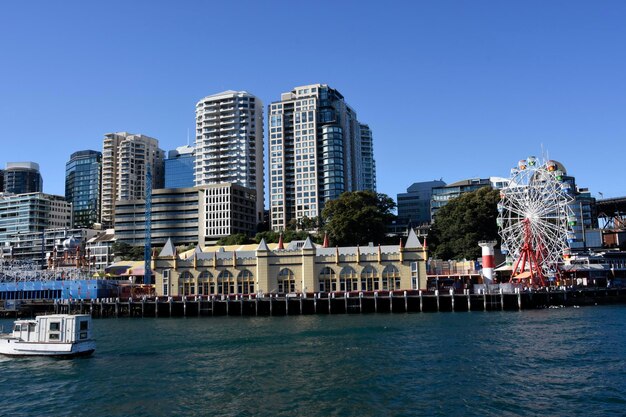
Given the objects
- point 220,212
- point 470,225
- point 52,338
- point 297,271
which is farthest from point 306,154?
point 52,338

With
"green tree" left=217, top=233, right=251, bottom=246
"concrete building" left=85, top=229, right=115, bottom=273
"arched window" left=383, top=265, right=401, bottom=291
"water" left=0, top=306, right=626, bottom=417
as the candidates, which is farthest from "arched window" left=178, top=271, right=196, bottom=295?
"concrete building" left=85, top=229, right=115, bottom=273

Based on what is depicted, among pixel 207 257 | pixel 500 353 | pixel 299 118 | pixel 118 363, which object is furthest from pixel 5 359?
pixel 299 118

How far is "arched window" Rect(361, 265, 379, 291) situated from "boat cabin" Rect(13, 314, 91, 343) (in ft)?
165

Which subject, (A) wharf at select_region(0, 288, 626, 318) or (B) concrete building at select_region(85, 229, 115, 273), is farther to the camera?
(B) concrete building at select_region(85, 229, 115, 273)

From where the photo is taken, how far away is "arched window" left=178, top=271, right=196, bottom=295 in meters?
95.0

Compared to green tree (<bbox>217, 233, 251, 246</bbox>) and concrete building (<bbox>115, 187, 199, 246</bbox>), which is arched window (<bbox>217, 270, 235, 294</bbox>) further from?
concrete building (<bbox>115, 187, 199, 246</bbox>)

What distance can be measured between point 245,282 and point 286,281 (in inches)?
265

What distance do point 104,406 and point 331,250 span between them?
209 feet

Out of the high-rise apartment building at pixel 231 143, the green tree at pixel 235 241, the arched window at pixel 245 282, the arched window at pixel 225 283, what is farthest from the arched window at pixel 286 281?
the high-rise apartment building at pixel 231 143

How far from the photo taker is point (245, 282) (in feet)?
306

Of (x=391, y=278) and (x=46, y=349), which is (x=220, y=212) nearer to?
(x=391, y=278)

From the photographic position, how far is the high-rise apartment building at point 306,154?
7185 inches

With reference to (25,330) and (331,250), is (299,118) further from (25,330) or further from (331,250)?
(25,330)

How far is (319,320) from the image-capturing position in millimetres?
71312
